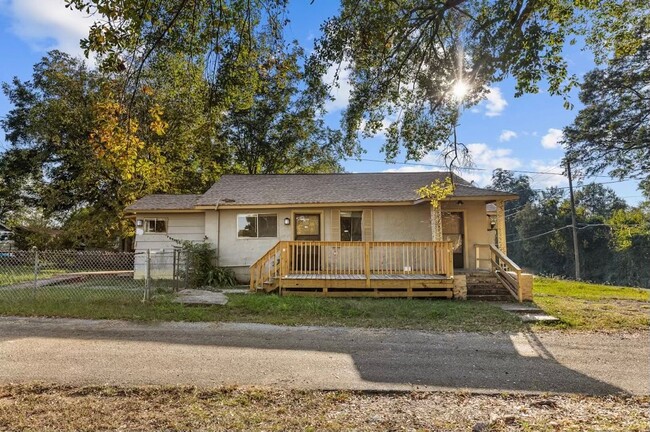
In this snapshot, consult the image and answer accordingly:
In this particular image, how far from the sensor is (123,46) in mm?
4641

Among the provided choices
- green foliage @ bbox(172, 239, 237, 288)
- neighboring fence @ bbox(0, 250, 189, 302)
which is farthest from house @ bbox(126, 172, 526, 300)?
neighboring fence @ bbox(0, 250, 189, 302)

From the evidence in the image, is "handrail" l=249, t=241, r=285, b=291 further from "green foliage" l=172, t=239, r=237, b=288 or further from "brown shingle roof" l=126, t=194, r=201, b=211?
"brown shingle roof" l=126, t=194, r=201, b=211

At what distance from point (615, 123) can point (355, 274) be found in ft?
70.1

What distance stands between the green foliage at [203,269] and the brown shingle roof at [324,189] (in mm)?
1576

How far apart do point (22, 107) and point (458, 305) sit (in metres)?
28.3

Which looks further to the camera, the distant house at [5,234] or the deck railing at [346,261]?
the distant house at [5,234]

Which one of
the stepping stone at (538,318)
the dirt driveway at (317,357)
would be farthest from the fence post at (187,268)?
the stepping stone at (538,318)

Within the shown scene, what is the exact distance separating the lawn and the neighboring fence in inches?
3.9

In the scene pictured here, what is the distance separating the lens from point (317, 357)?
520cm

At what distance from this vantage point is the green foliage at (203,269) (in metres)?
12.4

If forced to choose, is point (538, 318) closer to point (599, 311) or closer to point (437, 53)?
point (599, 311)

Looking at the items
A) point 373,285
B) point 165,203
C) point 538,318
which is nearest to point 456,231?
point 373,285

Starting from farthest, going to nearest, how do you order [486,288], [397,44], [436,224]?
1. [436,224]
2. [486,288]
3. [397,44]

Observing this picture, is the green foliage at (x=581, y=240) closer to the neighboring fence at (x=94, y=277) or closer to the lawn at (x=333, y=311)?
the lawn at (x=333, y=311)
